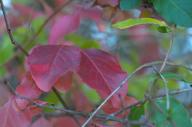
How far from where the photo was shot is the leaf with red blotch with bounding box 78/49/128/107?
1033mm

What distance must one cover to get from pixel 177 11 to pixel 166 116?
0.20 metres

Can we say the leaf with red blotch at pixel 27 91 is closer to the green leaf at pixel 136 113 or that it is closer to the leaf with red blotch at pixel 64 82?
the leaf with red blotch at pixel 64 82

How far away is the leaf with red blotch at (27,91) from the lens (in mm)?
1037

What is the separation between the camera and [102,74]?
1053mm

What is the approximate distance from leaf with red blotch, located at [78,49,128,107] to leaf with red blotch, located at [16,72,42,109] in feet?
0.30

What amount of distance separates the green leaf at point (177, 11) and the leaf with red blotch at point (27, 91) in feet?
0.90

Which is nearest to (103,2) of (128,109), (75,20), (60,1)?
(128,109)

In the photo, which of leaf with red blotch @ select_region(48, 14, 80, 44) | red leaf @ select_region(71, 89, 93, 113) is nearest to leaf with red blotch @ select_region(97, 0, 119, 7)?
leaf with red blotch @ select_region(48, 14, 80, 44)

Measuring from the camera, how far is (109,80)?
3.44 feet

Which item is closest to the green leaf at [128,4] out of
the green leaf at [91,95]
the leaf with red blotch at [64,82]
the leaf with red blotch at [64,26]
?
the leaf with red blotch at [64,82]

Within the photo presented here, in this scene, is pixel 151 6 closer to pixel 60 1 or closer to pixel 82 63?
pixel 82 63

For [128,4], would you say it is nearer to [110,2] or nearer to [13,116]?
[110,2]

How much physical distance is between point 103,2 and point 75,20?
46 cm

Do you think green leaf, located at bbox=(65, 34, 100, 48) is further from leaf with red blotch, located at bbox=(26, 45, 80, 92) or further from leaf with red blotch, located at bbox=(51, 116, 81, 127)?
leaf with red blotch, located at bbox=(26, 45, 80, 92)
